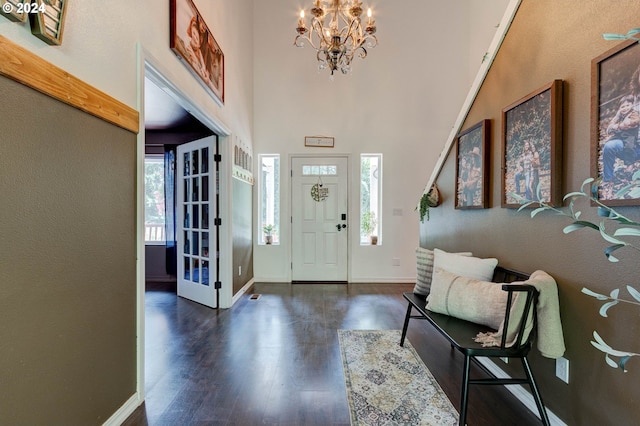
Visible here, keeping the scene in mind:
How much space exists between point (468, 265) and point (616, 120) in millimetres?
1152

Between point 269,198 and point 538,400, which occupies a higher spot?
point 269,198

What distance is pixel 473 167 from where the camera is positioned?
237cm

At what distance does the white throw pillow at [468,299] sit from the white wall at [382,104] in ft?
9.06

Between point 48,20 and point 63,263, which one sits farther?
point 63,263

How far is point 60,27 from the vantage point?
121 cm

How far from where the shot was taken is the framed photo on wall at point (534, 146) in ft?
5.10

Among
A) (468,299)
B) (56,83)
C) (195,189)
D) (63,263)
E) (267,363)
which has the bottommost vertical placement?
(267,363)

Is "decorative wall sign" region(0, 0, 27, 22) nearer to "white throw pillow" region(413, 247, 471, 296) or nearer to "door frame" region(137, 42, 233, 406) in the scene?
"door frame" region(137, 42, 233, 406)

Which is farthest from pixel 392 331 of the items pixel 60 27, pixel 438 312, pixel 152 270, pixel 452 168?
pixel 152 270

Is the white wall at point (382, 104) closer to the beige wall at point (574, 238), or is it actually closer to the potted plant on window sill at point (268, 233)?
the potted plant on window sill at point (268, 233)

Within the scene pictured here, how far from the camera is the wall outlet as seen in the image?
59.3 inches

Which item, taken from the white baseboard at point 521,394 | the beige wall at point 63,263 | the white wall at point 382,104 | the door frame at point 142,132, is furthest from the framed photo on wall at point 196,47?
the white baseboard at point 521,394

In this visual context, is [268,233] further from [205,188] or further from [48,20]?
[48,20]

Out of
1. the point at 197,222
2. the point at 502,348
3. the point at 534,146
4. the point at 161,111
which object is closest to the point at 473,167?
the point at 534,146
